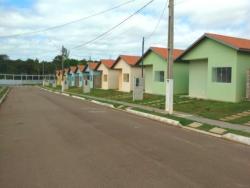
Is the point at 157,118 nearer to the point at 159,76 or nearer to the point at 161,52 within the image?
the point at 159,76

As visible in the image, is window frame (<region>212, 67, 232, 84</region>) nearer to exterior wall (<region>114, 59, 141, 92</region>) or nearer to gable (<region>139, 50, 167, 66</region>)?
gable (<region>139, 50, 167, 66</region>)

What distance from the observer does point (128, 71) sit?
46.0 m

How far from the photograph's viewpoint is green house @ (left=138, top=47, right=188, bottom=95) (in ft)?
115

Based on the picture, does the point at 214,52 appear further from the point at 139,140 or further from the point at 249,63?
the point at 139,140

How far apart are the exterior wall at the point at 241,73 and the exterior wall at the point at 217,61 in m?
0.23

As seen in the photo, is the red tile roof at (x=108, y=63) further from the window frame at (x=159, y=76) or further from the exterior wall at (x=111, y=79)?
the window frame at (x=159, y=76)

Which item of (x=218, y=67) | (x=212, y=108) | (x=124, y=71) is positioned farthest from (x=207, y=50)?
(x=124, y=71)

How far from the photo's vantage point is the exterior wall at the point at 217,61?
24141mm

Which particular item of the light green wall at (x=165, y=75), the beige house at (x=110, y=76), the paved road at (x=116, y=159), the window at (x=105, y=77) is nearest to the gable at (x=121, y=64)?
the beige house at (x=110, y=76)

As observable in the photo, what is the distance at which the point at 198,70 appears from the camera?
96.3 feet

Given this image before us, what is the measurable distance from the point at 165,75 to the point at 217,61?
10.5 m

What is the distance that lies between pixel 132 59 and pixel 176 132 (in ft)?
110

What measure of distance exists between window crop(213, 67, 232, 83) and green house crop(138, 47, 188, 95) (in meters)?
8.56

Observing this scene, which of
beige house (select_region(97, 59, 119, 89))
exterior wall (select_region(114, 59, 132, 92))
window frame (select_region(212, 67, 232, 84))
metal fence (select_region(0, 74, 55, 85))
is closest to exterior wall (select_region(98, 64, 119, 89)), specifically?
beige house (select_region(97, 59, 119, 89))
